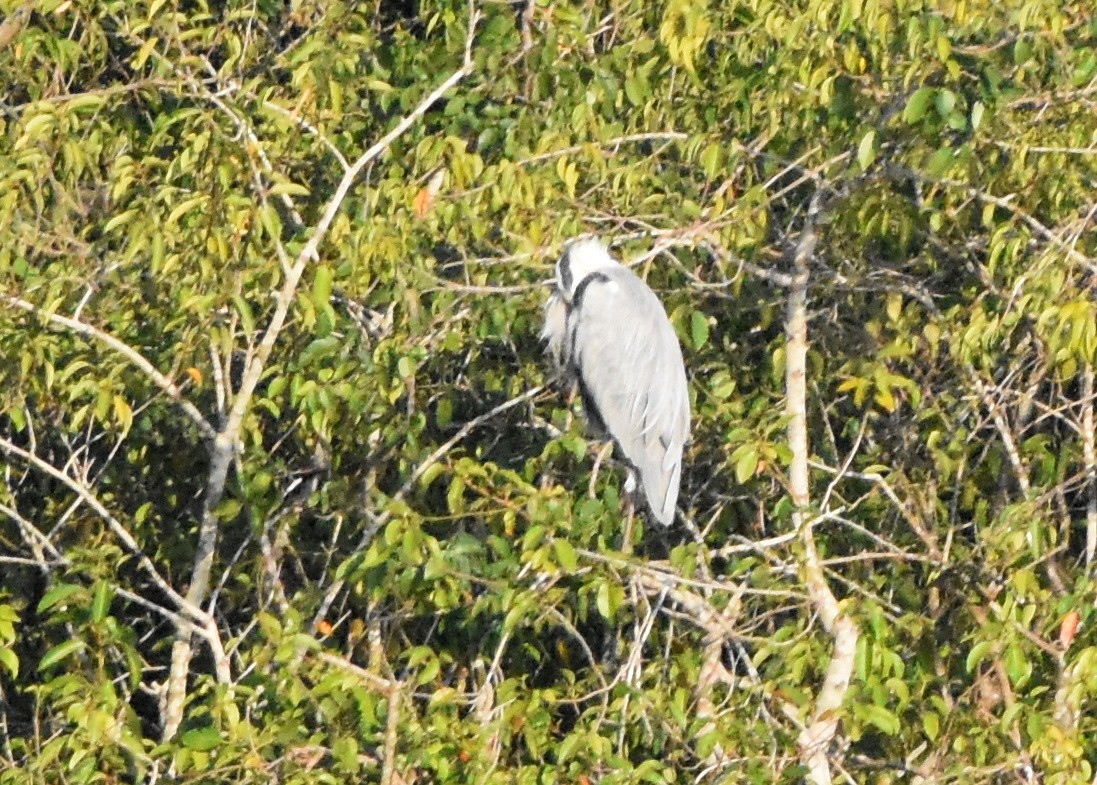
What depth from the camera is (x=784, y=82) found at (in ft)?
11.2

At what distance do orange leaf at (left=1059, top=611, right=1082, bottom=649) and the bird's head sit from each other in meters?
1.30

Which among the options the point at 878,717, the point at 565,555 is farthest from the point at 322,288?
the point at 878,717

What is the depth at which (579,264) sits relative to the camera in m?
4.35

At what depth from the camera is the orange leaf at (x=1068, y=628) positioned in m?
3.42

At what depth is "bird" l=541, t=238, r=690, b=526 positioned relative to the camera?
4262 mm

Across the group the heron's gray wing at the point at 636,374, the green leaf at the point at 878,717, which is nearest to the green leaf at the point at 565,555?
the green leaf at the point at 878,717

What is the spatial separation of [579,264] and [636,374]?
44 cm

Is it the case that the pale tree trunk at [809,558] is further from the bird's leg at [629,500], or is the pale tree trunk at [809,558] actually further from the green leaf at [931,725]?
the bird's leg at [629,500]

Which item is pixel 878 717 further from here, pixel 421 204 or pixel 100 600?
pixel 100 600

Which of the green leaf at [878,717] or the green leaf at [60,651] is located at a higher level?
the green leaf at [60,651]

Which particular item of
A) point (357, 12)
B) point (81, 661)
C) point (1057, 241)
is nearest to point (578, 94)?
point (357, 12)

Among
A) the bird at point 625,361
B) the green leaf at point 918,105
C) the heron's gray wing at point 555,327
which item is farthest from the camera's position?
the bird at point 625,361

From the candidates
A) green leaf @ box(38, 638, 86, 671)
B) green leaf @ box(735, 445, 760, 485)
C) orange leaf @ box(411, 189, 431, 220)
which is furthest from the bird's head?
green leaf @ box(38, 638, 86, 671)

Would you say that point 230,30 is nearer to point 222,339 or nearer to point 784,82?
point 222,339
